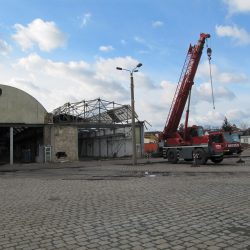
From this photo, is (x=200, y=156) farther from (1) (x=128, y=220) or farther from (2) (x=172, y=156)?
(1) (x=128, y=220)

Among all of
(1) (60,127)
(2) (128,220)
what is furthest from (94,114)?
(2) (128,220)

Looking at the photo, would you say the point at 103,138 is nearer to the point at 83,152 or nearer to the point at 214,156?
the point at 83,152

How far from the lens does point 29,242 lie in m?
6.68

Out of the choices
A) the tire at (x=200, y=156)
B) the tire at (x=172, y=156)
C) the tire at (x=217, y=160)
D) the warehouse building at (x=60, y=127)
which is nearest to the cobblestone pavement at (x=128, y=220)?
the tire at (x=200, y=156)

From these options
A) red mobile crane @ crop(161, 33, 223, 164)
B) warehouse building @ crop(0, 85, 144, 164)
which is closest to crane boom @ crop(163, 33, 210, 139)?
red mobile crane @ crop(161, 33, 223, 164)

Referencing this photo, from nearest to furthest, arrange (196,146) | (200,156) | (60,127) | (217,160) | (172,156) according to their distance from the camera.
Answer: (200,156) < (196,146) < (217,160) < (172,156) < (60,127)

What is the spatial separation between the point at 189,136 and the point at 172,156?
115 inches

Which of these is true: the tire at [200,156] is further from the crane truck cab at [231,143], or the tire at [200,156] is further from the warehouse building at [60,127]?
the warehouse building at [60,127]

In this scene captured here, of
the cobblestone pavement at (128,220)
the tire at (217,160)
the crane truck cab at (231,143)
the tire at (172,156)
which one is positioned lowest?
the cobblestone pavement at (128,220)

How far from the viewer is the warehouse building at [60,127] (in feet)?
133

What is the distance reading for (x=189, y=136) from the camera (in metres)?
33.3

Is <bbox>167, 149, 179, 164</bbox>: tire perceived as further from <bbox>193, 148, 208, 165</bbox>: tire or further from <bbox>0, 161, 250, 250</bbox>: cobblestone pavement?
<bbox>0, 161, 250, 250</bbox>: cobblestone pavement

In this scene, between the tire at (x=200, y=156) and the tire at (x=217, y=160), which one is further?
the tire at (x=217, y=160)

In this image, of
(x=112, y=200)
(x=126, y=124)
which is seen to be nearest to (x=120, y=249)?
(x=112, y=200)
